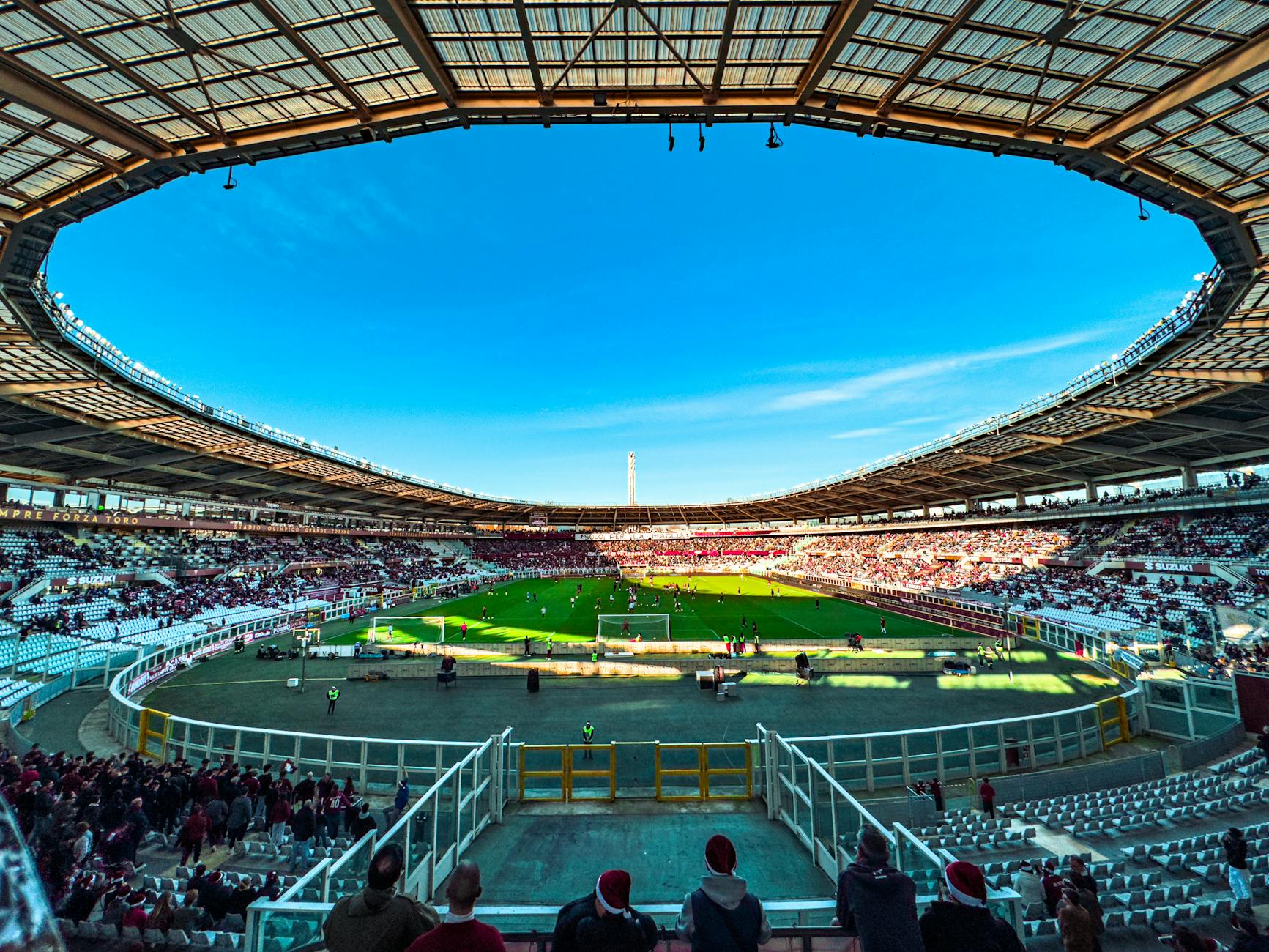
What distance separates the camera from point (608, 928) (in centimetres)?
324

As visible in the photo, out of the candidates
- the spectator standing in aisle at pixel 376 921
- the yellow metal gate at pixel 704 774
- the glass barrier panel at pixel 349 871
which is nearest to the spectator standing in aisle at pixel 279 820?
the glass barrier panel at pixel 349 871

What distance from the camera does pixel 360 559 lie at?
66188 mm

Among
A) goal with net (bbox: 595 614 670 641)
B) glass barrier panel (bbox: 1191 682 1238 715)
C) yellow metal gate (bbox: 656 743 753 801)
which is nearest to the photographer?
yellow metal gate (bbox: 656 743 753 801)

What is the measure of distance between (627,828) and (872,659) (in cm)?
1889

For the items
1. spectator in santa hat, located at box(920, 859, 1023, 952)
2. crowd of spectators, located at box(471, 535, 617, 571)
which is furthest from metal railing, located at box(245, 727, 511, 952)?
crowd of spectators, located at box(471, 535, 617, 571)

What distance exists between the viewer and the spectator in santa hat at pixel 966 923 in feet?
11.4

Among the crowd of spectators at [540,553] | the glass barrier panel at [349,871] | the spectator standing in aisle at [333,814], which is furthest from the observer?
the crowd of spectators at [540,553]

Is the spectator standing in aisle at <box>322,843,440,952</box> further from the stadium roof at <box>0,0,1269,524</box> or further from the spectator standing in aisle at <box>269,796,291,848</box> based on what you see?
the stadium roof at <box>0,0,1269,524</box>

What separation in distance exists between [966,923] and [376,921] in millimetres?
3476

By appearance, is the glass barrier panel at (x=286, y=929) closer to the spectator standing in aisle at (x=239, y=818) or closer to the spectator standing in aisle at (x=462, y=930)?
the spectator standing in aisle at (x=462, y=930)

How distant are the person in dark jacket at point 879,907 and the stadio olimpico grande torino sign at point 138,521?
48967 millimetres

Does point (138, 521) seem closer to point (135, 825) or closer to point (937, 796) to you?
point (135, 825)

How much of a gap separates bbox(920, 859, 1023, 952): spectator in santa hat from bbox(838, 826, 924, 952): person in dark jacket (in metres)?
0.11

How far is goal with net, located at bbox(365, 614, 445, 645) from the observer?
30.8m
